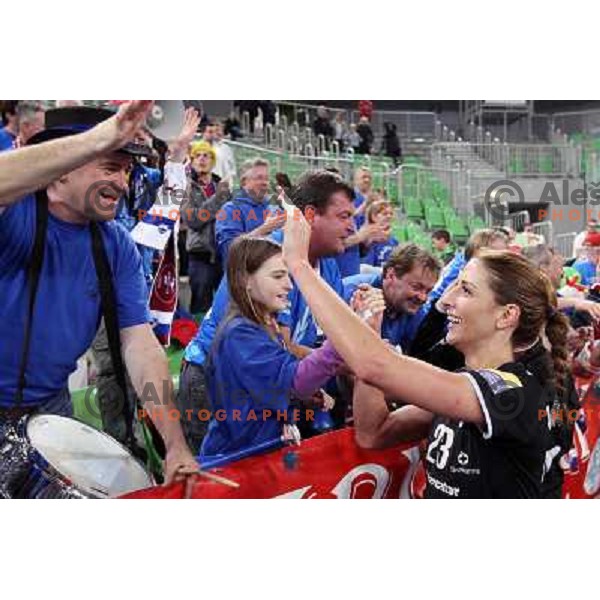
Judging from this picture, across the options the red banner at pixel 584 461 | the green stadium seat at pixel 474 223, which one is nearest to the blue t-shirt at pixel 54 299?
the red banner at pixel 584 461

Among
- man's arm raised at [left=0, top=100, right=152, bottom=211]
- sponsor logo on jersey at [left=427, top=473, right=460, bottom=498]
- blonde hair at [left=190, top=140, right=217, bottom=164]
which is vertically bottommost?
sponsor logo on jersey at [left=427, top=473, right=460, bottom=498]

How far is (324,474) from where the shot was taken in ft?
9.47

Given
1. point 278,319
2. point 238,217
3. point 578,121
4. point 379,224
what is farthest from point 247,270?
point 578,121

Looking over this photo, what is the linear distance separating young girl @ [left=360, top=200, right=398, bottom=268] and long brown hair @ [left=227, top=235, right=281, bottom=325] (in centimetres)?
85

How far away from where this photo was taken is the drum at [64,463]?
2.30 meters

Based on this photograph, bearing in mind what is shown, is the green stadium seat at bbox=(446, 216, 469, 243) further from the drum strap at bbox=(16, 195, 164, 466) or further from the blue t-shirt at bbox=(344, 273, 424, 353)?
the drum strap at bbox=(16, 195, 164, 466)

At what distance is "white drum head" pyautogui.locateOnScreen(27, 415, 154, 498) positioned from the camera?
2367 millimetres

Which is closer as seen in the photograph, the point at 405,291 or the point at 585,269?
A: the point at 405,291

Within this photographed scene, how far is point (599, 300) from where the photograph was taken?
161 inches

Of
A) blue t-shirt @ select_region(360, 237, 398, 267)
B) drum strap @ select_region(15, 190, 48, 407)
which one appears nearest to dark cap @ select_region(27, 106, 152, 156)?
drum strap @ select_region(15, 190, 48, 407)

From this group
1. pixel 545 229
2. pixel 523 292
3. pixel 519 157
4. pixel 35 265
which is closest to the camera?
pixel 523 292

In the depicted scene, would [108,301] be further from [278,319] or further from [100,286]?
[278,319]

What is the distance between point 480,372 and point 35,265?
121 cm
